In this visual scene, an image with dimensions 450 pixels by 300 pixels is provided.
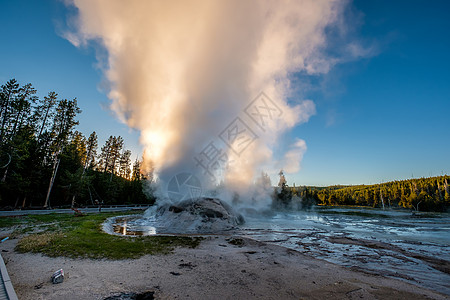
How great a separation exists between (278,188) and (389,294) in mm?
71045

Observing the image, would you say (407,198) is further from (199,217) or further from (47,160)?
(47,160)

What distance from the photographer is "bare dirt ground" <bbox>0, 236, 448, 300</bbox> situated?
5891 millimetres

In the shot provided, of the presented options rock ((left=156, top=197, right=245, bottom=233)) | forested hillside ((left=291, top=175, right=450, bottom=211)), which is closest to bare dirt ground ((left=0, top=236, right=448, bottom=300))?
rock ((left=156, top=197, right=245, bottom=233))

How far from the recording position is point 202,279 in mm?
7016

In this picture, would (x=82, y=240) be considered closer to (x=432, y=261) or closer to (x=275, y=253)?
(x=275, y=253)

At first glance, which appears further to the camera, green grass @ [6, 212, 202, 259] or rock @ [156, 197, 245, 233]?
rock @ [156, 197, 245, 233]

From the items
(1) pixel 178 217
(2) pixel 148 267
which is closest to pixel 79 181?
(1) pixel 178 217

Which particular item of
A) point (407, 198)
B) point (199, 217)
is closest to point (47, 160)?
point (199, 217)

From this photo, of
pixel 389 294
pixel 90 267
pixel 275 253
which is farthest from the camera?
pixel 275 253

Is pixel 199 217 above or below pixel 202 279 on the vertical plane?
above

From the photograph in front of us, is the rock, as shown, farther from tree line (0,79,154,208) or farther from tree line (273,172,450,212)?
tree line (273,172,450,212)

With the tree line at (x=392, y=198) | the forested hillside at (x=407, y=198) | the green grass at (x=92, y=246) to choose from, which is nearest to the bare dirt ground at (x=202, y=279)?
the green grass at (x=92, y=246)

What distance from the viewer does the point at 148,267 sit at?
26.5 ft

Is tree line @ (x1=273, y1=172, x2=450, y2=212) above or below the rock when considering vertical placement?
above
